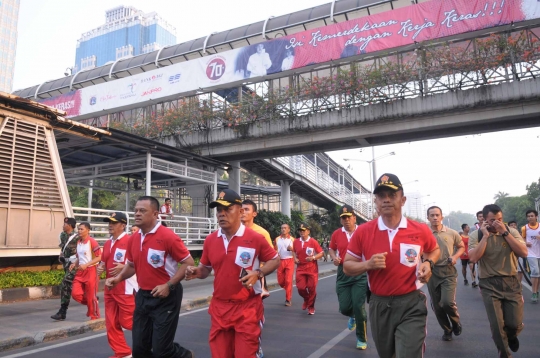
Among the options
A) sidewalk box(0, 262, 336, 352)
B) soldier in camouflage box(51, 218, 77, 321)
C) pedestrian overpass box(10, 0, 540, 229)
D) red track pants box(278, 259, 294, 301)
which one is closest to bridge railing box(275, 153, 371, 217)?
pedestrian overpass box(10, 0, 540, 229)

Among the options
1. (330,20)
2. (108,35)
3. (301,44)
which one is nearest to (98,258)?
(301,44)

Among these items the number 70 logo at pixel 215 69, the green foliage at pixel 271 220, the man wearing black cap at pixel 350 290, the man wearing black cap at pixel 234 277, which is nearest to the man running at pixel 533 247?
the man wearing black cap at pixel 350 290

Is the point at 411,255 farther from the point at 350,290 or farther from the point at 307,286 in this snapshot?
the point at 307,286

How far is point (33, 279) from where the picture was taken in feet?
35.8

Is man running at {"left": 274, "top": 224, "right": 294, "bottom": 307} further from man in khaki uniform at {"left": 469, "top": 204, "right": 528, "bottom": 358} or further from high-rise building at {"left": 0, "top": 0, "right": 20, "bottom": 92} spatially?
high-rise building at {"left": 0, "top": 0, "right": 20, "bottom": 92}

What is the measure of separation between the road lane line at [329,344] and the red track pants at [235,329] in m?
2.40

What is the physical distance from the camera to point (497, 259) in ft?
17.9

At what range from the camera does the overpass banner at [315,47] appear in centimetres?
1652

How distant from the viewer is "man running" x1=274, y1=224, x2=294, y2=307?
34.9ft

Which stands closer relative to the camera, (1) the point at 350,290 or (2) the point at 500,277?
(2) the point at 500,277

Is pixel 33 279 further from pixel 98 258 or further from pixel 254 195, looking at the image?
pixel 254 195

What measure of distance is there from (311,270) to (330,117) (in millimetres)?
9126

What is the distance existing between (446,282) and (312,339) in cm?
218

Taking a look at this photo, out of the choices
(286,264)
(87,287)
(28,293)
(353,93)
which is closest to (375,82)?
(353,93)
